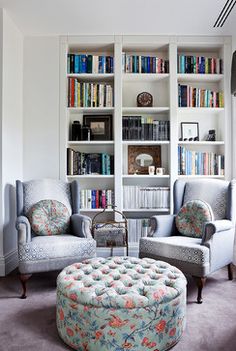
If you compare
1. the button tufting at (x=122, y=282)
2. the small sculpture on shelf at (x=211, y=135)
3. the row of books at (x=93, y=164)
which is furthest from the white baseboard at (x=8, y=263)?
the small sculpture on shelf at (x=211, y=135)

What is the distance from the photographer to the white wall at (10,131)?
10.3ft

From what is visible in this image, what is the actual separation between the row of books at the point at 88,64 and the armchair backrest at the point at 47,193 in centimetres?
137

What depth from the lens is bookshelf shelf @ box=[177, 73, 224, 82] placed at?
3740mm

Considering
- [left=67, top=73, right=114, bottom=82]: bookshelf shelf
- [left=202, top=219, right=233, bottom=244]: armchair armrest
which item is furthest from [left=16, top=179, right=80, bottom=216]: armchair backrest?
[left=202, top=219, right=233, bottom=244]: armchair armrest

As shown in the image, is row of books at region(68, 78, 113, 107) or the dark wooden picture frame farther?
the dark wooden picture frame

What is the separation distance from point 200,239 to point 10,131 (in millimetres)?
2221


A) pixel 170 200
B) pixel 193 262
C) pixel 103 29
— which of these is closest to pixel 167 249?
pixel 193 262

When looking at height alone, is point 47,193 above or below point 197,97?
below

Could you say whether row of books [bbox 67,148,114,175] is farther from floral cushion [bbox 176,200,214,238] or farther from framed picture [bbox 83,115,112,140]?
floral cushion [bbox 176,200,214,238]

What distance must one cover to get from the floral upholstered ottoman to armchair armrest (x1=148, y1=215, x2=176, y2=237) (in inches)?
39.4

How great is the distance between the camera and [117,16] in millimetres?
3283

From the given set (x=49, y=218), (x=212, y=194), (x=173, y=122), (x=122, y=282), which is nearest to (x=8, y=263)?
(x=49, y=218)

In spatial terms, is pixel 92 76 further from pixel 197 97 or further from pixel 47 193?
pixel 47 193

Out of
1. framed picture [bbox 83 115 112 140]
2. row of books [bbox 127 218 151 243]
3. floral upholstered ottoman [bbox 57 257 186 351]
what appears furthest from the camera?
framed picture [bbox 83 115 112 140]
